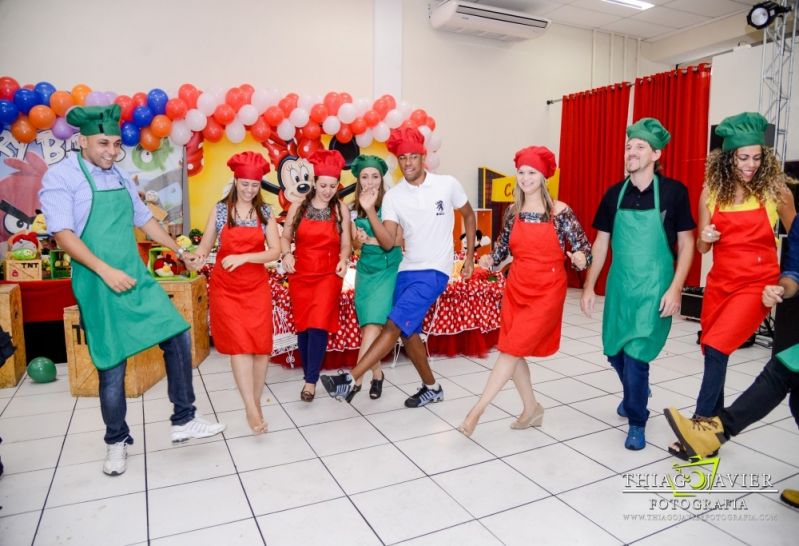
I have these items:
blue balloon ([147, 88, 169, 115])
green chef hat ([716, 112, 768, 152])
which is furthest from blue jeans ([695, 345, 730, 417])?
blue balloon ([147, 88, 169, 115])

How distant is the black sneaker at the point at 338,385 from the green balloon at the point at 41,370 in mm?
2090

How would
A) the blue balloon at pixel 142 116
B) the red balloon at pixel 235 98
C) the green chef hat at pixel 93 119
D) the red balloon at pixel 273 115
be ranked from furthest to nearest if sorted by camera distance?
the red balloon at pixel 273 115 → the red balloon at pixel 235 98 → the blue balloon at pixel 142 116 → the green chef hat at pixel 93 119

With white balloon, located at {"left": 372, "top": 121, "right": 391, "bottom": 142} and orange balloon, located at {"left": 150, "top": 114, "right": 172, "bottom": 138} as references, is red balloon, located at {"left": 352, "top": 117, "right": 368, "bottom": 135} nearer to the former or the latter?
white balloon, located at {"left": 372, "top": 121, "right": 391, "bottom": 142}

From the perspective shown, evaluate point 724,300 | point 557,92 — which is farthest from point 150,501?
point 557,92

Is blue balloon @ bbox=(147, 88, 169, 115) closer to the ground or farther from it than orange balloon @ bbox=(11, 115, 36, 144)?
farther from it

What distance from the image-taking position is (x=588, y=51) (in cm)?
838

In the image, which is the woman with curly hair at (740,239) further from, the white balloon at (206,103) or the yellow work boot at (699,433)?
the white balloon at (206,103)

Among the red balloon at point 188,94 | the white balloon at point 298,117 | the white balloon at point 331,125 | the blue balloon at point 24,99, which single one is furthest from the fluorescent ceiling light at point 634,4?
the blue balloon at point 24,99

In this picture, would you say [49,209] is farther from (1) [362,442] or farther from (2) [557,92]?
(2) [557,92]

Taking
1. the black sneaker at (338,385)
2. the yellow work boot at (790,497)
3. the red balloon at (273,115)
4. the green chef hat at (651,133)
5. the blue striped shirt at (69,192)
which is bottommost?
the yellow work boot at (790,497)

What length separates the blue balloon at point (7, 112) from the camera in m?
4.63

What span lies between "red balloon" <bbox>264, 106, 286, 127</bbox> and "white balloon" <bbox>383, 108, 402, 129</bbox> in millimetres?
1166

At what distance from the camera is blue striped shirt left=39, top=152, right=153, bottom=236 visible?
2.32 m

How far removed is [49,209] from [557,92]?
7.39m
